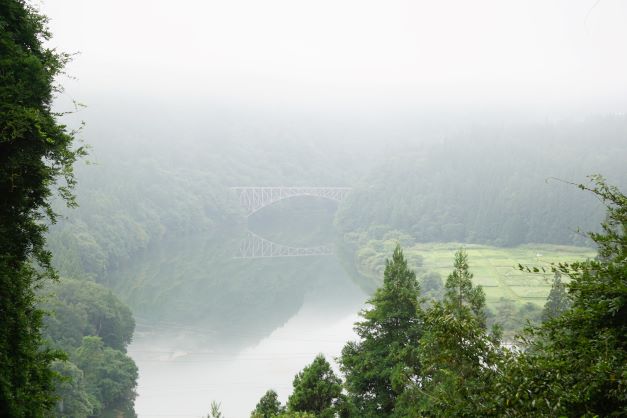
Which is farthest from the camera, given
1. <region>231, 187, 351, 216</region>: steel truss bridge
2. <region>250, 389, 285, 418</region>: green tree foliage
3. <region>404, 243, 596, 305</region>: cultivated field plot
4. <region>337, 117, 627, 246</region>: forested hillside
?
<region>231, 187, 351, 216</region>: steel truss bridge

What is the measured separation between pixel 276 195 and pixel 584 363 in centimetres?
9427

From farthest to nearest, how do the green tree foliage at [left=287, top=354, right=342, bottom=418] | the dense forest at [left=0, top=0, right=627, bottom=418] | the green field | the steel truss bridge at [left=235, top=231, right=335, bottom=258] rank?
the steel truss bridge at [left=235, top=231, right=335, bottom=258], the green field, the green tree foliage at [left=287, top=354, right=342, bottom=418], the dense forest at [left=0, top=0, right=627, bottom=418]

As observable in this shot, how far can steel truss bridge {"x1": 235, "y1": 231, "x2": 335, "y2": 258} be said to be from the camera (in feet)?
225

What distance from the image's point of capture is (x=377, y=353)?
11.5m

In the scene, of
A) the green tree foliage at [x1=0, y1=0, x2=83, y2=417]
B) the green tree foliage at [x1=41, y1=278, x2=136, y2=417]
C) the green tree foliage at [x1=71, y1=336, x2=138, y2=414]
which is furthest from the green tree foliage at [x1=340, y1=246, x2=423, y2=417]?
the green tree foliage at [x1=71, y1=336, x2=138, y2=414]

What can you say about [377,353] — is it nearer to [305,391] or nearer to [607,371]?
[305,391]

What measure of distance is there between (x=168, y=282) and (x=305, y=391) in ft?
143

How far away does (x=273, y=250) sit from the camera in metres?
71.8

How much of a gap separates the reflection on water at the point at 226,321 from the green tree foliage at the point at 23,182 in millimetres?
20834

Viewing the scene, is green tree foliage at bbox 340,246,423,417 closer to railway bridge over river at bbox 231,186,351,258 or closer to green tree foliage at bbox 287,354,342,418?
green tree foliage at bbox 287,354,342,418

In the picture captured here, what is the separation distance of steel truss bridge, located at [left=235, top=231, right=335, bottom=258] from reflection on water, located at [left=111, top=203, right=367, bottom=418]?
6.66ft

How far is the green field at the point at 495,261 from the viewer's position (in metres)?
39.9

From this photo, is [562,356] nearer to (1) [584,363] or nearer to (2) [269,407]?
(1) [584,363]

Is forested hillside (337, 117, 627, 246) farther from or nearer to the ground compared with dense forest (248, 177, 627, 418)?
farther from the ground
